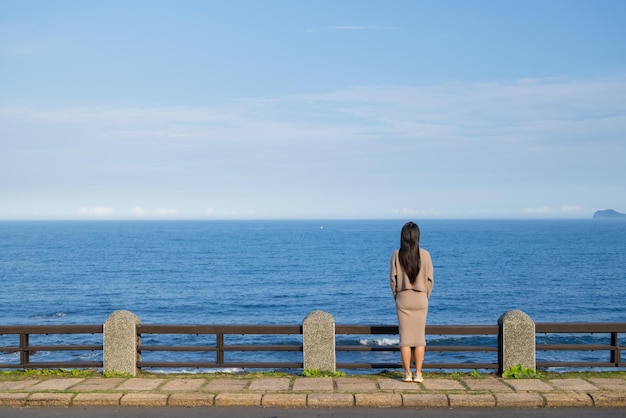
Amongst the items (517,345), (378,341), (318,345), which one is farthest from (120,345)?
(378,341)

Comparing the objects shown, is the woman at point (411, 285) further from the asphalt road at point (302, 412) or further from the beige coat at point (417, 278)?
the asphalt road at point (302, 412)

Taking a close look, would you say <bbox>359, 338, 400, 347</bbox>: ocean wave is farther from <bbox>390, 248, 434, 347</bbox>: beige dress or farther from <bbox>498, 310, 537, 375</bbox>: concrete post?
<bbox>390, 248, 434, 347</bbox>: beige dress

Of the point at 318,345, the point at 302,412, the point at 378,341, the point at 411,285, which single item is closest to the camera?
the point at 302,412

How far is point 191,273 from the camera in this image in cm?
7075

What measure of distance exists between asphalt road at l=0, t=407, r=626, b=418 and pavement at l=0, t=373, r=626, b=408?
5.8 inches

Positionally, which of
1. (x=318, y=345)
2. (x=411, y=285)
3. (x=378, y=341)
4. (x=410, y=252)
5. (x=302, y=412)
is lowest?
(x=378, y=341)

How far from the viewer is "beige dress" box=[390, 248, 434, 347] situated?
8.91 meters

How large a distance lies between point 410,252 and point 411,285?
0.48m

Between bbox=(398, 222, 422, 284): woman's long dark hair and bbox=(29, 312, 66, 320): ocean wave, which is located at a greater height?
bbox=(398, 222, 422, 284): woman's long dark hair

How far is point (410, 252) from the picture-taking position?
8828 mm

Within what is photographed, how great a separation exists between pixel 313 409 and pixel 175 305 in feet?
134

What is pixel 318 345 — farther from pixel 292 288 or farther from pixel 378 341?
pixel 292 288

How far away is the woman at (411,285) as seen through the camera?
8.84 m

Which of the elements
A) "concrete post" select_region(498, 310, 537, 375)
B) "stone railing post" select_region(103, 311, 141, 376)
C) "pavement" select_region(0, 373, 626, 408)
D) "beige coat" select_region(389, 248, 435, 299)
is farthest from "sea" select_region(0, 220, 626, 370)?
"beige coat" select_region(389, 248, 435, 299)
